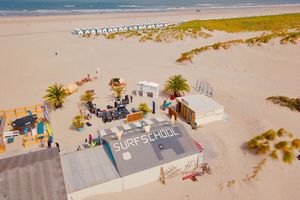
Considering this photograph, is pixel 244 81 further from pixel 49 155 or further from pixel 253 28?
pixel 253 28

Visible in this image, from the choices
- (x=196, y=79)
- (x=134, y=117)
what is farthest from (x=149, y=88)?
(x=196, y=79)

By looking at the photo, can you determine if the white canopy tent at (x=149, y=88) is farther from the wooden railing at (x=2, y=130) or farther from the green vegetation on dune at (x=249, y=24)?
the green vegetation on dune at (x=249, y=24)

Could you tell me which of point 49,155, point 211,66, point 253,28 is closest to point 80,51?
point 211,66

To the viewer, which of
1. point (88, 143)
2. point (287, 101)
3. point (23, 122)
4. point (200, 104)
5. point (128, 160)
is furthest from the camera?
point (287, 101)

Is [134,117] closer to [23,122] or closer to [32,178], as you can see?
[23,122]

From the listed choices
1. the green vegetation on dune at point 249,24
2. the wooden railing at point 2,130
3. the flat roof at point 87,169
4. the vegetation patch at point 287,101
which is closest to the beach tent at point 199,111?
the vegetation patch at point 287,101

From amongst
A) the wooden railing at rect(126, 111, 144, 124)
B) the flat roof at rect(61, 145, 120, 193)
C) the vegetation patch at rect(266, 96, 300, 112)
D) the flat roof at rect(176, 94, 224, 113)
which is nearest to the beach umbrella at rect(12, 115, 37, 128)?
the flat roof at rect(61, 145, 120, 193)
